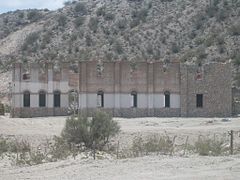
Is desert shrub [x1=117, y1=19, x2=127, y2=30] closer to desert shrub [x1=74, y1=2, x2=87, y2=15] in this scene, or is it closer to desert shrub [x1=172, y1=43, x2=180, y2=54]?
desert shrub [x1=74, y1=2, x2=87, y2=15]

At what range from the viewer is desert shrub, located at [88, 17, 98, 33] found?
112 meters

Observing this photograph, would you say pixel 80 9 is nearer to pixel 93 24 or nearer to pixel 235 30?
pixel 93 24

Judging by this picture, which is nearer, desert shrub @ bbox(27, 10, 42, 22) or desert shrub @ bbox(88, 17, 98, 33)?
desert shrub @ bbox(88, 17, 98, 33)

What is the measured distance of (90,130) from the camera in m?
30.8

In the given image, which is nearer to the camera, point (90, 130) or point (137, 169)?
point (137, 169)

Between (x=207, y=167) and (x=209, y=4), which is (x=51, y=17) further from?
(x=207, y=167)

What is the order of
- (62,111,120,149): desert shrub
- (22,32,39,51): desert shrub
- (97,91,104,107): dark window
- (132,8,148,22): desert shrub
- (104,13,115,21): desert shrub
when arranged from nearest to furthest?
(62,111,120,149): desert shrub
(97,91,104,107): dark window
(132,8,148,22): desert shrub
(22,32,39,51): desert shrub
(104,13,115,21): desert shrub

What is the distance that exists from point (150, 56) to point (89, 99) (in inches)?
1212

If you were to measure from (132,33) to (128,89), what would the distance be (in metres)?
40.1

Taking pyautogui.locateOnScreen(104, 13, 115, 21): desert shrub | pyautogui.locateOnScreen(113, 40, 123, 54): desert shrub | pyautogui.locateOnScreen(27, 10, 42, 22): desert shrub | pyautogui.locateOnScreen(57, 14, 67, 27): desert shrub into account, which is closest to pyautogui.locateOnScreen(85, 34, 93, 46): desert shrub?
pyautogui.locateOnScreen(113, 40, 123, 54): desert shrub

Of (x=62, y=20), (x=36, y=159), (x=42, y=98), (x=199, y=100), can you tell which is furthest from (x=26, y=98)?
(x=62, y=20)

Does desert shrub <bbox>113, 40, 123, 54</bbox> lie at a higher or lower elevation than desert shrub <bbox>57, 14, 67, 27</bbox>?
lower

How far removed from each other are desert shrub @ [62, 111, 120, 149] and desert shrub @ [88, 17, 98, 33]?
79.6m

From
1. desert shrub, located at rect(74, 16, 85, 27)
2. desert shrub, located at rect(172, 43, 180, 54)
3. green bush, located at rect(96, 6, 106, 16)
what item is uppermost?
green bush, located at rect(96, 6, 106, 16)
